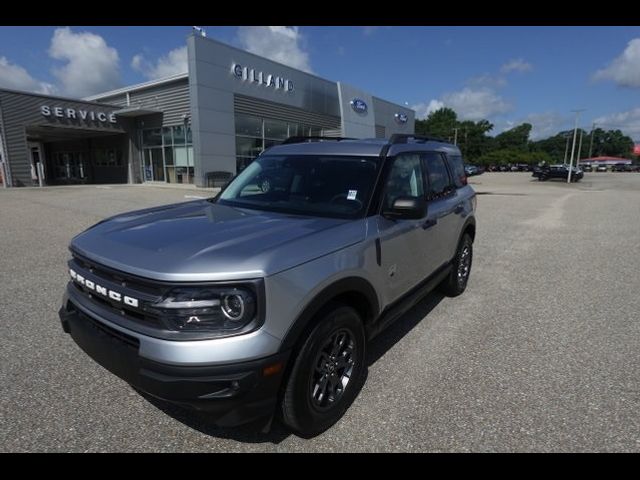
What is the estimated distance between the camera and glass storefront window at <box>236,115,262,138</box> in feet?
77.7

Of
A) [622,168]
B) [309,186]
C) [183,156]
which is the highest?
[183,156]

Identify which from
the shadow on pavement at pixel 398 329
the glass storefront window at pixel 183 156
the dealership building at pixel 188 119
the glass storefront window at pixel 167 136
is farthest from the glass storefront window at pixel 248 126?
the shadow on pavement at pixel 398 329

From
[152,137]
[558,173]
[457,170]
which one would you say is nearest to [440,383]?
[457,170]

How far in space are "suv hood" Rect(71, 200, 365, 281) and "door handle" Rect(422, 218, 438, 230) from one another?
1018 millimetres

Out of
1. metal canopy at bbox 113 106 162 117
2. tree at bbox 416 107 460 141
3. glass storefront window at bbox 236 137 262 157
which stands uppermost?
tree at bbox 416 107 460 141

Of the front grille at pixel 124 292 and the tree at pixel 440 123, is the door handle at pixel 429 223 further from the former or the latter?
the tree at pixel 440 123

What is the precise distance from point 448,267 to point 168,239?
10.7 ft

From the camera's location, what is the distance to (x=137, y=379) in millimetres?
2043

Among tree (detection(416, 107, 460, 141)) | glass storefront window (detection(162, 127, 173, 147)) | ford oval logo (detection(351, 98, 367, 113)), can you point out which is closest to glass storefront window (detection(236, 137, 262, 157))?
glass storefront window (detection(162, 127, 173, 147))

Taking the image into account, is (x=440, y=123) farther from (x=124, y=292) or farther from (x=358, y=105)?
(x=124, y=292)

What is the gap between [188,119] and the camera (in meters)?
22.9

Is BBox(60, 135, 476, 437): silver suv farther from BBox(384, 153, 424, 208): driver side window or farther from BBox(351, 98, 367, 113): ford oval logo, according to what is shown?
BBox(351, 98, 367, 113): ford oval logo

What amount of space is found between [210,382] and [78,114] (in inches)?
1064
